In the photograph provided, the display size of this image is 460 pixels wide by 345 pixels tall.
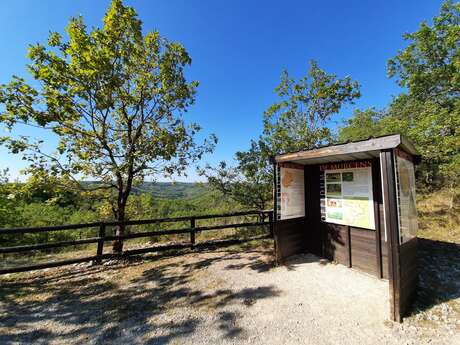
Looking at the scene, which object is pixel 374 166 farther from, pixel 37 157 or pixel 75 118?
pixel 37 157

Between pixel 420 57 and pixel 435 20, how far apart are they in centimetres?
188

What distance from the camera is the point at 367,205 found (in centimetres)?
429

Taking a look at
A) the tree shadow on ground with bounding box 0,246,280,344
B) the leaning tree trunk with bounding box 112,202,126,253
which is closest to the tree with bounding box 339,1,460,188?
the tree shadow on ground with bounding box 0,246,280,344

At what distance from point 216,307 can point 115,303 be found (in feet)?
6.22

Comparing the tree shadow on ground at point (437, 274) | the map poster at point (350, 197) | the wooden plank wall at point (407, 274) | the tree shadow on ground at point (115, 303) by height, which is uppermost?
the map poster at point (350, 197)

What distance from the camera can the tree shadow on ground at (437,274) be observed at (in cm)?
330

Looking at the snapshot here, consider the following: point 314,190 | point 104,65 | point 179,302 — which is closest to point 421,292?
point 314,190

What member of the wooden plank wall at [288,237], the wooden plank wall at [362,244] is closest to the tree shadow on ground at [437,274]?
the wooden plank wall at [362,244]

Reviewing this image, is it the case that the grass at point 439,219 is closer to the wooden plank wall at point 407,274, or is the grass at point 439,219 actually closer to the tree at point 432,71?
the tree at point 432,71

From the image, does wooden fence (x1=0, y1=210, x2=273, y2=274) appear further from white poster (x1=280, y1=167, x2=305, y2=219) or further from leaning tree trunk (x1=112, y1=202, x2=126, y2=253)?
white poster (x1=280, y1=167, x2=305, y2=219)

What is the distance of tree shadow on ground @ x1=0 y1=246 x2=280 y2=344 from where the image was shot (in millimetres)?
2799

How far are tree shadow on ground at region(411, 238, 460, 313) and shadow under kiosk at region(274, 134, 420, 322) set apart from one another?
0.73 feet

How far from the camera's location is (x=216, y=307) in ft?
11.0

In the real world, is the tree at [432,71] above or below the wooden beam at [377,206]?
above
